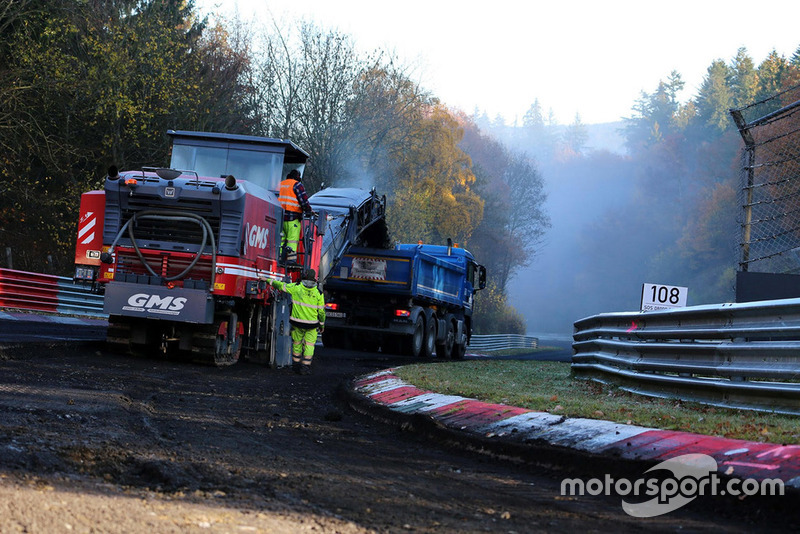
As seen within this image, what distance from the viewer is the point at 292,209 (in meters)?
15.2

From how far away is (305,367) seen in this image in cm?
1512

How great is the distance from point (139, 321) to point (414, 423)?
7294 mm

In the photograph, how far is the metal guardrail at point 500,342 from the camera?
46.5m

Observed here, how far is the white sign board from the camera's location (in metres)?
15.4

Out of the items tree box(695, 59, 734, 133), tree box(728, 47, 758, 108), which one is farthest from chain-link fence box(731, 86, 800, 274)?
tree box(695, 59, 734, 133)

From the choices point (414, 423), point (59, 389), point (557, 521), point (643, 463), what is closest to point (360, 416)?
point (414, 423)

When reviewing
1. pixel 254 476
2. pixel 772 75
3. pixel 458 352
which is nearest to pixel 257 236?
pixel 254 476

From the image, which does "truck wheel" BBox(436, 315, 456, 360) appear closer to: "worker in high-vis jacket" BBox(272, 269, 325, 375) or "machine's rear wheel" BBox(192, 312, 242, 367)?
"worker in high-vis jacket" BBox(272, 269, 325, 375)

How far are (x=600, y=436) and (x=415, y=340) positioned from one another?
59.9 feet

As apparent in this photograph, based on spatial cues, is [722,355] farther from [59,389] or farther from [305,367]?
[305,367]

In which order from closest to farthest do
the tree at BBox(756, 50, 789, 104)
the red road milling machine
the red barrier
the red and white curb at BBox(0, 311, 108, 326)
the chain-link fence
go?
the chain-link fence < the red road milling machine < the red and white curb at BBox(0, 311, 108, 326) < the red barrier < the tree at BBox(756, 50, 789, 104)

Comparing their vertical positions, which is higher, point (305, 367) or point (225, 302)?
point (225, 302)

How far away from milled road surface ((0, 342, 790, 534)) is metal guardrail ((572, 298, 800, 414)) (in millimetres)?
2725

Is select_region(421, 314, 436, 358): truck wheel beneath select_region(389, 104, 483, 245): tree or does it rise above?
beneath
